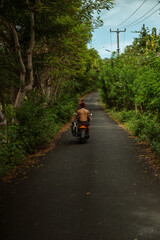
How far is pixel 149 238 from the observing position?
12.0ft

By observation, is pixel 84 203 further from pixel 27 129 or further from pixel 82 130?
pixel 82 130

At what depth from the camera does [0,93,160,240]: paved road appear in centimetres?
386

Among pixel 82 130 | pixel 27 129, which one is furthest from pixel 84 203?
pixel 82 130

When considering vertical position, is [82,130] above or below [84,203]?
above

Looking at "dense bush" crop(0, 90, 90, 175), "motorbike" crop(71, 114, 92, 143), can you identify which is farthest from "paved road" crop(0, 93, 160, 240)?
"motorbike" crop(71, 114, 92, 143)

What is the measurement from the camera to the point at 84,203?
495cm

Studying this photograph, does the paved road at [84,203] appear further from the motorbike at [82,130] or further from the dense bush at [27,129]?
the motorbike at [82,130]

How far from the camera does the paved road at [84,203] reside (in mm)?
3861

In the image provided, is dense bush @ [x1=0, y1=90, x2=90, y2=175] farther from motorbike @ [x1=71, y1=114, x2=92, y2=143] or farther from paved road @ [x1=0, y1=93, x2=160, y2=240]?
motorbike @ [x1=71, y1=114, x2=92, y2=143]

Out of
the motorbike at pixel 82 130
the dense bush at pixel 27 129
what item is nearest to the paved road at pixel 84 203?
the dense bush at pixel 27 129

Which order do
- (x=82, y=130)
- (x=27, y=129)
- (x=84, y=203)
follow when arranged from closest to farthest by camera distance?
(x=84, y=203) → (x=27, y=129) → (x=82, y=130)

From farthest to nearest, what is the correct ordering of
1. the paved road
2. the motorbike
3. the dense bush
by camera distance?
the motorbike, the dense bush, the paved road

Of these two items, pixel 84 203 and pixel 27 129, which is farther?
pixel 27 129

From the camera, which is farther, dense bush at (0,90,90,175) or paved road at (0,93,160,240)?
dense bush at (0,90,90,175)
